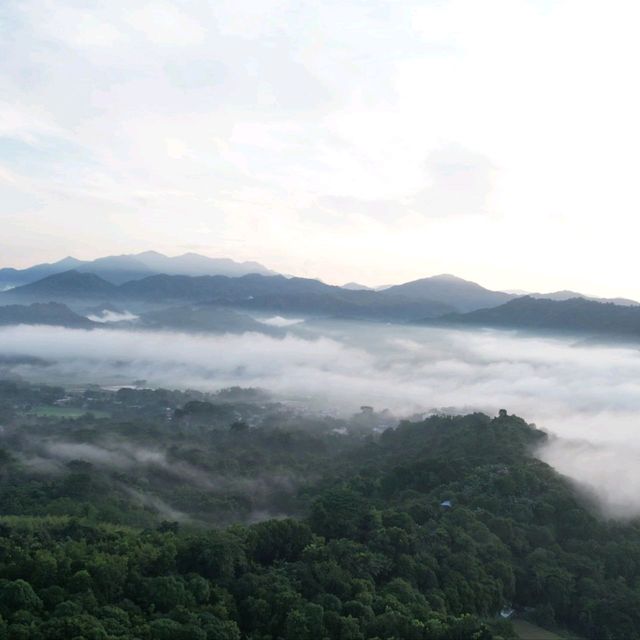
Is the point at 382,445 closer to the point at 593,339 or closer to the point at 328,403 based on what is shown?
the point at 328,403

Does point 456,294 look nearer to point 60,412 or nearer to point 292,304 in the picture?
point 292,304

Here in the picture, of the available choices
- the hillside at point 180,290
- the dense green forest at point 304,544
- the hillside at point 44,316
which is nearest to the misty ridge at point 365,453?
the dense green forest at point 304,544

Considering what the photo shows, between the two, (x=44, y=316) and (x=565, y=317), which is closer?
(x=565, y=317)

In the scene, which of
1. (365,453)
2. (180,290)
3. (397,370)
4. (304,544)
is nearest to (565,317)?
(397,370)

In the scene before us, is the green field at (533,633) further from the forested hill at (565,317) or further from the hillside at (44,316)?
the hillside at (44,316)

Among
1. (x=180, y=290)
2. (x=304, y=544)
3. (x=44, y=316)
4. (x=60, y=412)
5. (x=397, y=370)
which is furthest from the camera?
(x=180, y=290)

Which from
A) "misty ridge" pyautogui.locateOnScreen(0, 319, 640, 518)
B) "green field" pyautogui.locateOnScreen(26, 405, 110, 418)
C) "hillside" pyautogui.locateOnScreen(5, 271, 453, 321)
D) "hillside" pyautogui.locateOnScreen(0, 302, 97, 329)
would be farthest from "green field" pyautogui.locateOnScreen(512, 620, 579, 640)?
"hillside" pyautogui.locateOnScreen(5, 271, 453, 321)

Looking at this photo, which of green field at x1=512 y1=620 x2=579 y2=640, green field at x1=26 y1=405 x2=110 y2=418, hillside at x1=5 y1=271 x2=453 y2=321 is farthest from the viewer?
hillside at x1=5 y1=271 x2=453 y2=321

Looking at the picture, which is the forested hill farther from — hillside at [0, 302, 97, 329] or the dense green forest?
hillside at [0, 302, 97, 329]
